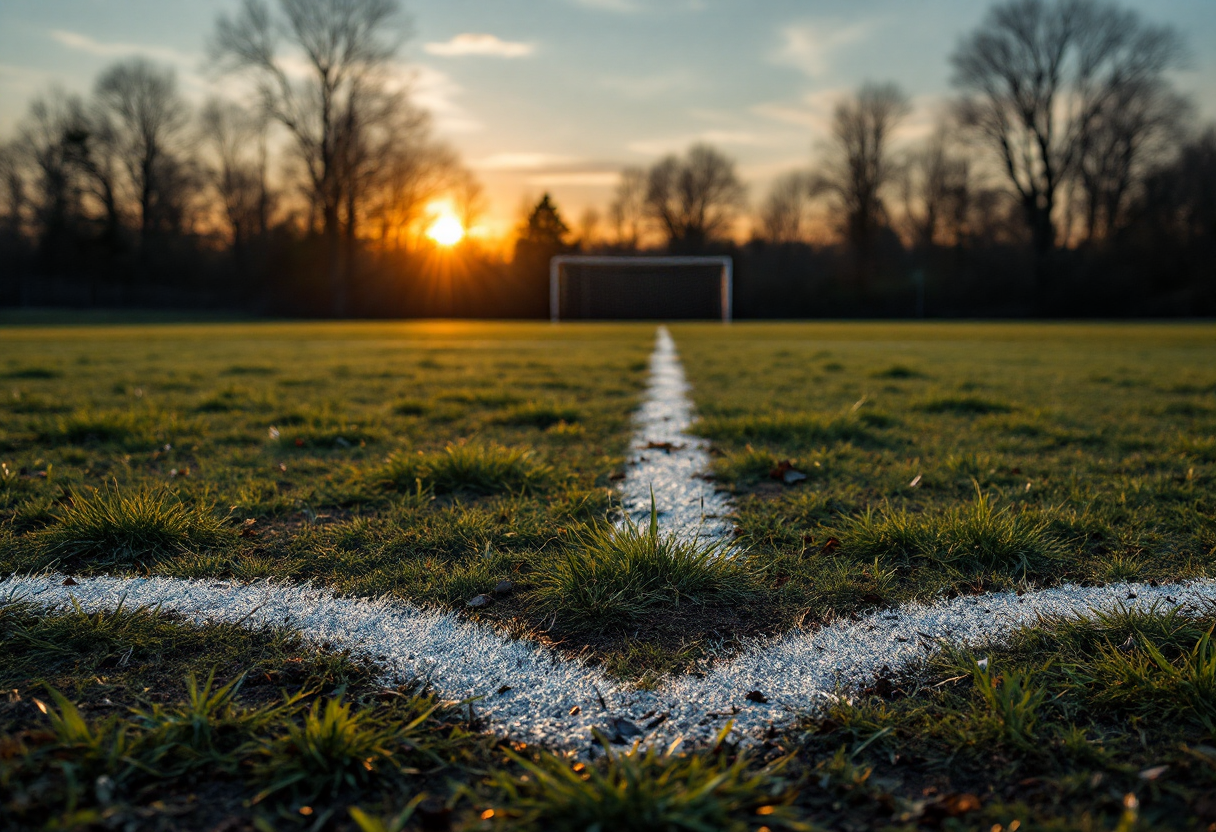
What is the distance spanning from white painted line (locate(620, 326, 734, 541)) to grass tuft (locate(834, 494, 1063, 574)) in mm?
431

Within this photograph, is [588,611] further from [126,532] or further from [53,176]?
[53,176]

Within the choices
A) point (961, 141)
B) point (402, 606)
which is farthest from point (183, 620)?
point (961, 141)

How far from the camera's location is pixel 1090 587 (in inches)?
73.9

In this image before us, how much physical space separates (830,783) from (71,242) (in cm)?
4815

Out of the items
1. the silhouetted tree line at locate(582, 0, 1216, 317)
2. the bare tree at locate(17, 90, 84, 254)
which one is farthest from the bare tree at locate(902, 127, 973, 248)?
the bare tree at locate(17, 90, 84, 254)

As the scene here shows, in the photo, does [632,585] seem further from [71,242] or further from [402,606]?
[71,242]

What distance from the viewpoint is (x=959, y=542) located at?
2096 millimetres

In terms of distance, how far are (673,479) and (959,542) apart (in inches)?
48.4

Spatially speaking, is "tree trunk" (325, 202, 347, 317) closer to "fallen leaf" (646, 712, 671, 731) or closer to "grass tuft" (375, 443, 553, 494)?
"grass tuft" (375, 443, 553, 494)

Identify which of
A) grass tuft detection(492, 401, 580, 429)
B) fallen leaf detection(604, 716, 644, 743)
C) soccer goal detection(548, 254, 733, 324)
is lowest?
fallen leaf detection(604, 716, 644, 743)

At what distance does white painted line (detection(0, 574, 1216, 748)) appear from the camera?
134 cm

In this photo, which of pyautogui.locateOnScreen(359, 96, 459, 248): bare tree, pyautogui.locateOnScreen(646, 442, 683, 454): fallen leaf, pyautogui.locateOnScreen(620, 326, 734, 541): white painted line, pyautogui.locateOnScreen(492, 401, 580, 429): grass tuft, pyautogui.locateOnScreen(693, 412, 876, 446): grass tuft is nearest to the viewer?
pyautogui.locateOnScreen(620, 326, 734, 541): white painted line

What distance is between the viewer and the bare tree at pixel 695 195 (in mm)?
44750

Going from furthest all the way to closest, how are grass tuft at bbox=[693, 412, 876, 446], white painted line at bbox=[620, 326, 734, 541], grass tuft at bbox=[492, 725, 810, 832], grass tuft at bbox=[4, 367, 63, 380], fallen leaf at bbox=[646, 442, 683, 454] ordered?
grass tuft at bbox=[4, 367, 63, 380], grass tuft at bbox=[693, 412, 876, 446], fallen leaf at bbox=[646, 442, 683, 454], white painted line at bbox=[620, 326, 734, 541], grass tuft at bbox=[492, 725, 810, 832]
